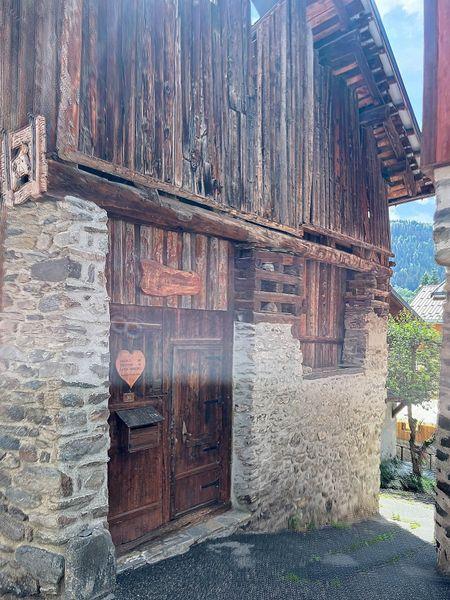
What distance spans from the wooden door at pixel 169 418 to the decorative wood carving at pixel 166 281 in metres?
0.23

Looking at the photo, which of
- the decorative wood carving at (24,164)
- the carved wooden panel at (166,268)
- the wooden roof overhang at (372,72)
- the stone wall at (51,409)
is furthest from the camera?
the wooden roof overhang at (372,72)

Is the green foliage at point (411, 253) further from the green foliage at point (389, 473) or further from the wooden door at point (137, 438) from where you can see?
the wooden door at point (137, 438)

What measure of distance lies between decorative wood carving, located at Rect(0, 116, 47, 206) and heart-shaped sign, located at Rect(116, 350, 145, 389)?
167cm

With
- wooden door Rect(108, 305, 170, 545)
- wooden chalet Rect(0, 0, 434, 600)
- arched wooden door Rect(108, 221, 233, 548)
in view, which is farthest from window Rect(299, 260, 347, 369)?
wooden door Rect(108, 305, 170, 545)

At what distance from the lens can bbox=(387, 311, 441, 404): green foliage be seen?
12594mm

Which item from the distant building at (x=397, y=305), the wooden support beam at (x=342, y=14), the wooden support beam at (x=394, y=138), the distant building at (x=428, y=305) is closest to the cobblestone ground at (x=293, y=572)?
the wooden support beam at (x=394, y=138)

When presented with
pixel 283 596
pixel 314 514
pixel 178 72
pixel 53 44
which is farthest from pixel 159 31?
pixel 314 514

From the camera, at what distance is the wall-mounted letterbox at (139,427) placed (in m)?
4.23

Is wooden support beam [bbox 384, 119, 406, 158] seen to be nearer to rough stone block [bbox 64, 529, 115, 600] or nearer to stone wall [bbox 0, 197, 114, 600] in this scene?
stone wall [bbox 0, 197, 114, 600]

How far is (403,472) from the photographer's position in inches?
501

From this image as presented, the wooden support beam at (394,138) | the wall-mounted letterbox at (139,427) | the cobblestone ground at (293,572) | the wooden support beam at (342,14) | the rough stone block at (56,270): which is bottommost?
the cobblestone ground at (293,572)

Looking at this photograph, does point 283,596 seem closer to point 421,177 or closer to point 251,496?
point 251,496

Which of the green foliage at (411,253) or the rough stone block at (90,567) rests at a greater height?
the green foliage at (411,253)

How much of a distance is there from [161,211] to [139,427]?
2075 mm
